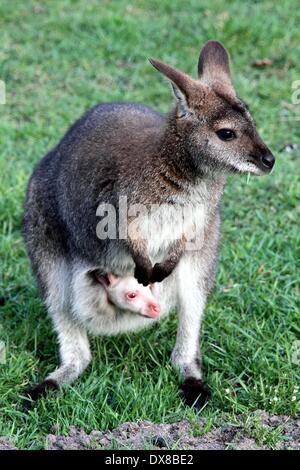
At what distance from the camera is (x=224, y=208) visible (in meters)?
5.77

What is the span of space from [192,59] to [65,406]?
4.14 meters

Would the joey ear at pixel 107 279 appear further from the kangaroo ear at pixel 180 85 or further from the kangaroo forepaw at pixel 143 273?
the kangaroo ear at pixel 180 85

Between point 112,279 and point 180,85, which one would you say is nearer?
point 180,85

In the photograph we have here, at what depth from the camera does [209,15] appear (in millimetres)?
8055

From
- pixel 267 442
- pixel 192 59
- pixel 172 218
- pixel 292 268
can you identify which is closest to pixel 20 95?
pixel 192 59

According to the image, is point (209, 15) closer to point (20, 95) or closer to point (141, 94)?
point (141, 94)

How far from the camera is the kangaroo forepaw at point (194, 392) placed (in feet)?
13.5

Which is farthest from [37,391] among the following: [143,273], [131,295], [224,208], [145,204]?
[224,208]

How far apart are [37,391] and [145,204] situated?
3.15ft

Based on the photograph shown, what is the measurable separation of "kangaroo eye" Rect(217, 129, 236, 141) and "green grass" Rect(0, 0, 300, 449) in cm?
109

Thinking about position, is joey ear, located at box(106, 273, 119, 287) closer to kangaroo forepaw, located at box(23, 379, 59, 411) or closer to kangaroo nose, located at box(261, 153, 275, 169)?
kangaroo forepaw, located at box(23, 379, 59, 411)

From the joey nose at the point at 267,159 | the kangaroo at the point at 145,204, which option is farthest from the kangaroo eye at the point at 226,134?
the joey nose at the point at 267,159

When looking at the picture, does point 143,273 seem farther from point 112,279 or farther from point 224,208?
point 224,208

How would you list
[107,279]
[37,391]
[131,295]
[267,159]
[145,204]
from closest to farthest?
[267,159]
[145,204]
[37,391]
[131,295]
[107,279]
